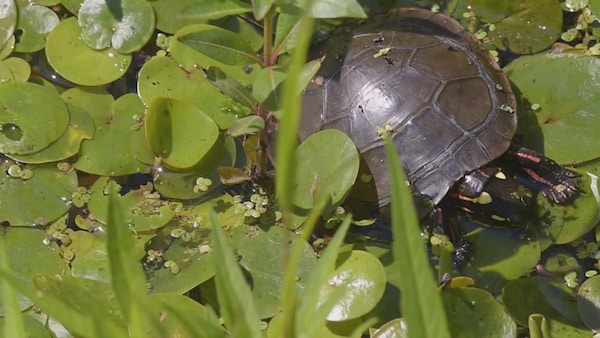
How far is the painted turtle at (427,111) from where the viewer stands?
2.66m

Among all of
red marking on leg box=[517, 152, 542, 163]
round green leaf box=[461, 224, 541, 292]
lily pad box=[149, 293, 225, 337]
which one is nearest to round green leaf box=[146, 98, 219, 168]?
lily pad box=[149, 293, 225, 337]

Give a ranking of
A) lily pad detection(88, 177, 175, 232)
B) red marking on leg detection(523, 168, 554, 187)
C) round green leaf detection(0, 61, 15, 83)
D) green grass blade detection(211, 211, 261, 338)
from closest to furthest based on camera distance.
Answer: green grass blade detection(211, 211, 261, 338), lily pad detection(88, 177, 175, 232), red marking on leg detection(523, 168, 554, 187), round green leaf detection(0, 61, 15, 83)

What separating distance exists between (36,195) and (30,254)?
238mm

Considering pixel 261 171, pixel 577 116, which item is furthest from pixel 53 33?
pixel 577 116

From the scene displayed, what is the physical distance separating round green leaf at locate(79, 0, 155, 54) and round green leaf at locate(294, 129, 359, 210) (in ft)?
2.94

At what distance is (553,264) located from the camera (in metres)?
2.65

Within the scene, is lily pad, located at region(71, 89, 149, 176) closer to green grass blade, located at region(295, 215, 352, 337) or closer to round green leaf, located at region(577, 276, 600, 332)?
green grass blade, located at region(295, 215, 352, 337)

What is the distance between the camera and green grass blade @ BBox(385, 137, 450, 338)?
119 centimetres

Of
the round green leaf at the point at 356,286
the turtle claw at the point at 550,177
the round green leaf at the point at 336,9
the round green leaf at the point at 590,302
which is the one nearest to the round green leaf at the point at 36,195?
the round green leaf at the point at 356,286

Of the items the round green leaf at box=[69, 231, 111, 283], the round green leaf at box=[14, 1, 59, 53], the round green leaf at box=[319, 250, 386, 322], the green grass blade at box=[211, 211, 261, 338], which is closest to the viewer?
the green grass blade at box=[211, 211, 261, 338]

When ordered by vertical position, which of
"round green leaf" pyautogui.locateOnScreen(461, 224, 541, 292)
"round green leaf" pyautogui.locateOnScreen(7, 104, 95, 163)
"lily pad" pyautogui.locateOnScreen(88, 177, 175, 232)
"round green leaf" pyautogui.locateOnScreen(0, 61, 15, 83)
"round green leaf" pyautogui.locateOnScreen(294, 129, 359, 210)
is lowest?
"round green leaf" pyautogui.locateOnScreen(461, 224, 541, 292)

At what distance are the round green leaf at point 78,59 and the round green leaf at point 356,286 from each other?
1260 mm

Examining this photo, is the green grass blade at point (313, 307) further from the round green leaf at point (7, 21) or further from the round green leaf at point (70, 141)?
the round green leaf at point (7, 21)

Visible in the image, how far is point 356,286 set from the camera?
2256 millimetres
